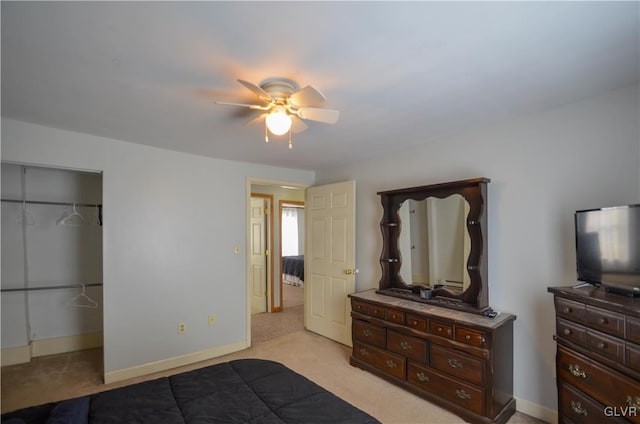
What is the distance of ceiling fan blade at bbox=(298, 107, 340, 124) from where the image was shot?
6.10 ft

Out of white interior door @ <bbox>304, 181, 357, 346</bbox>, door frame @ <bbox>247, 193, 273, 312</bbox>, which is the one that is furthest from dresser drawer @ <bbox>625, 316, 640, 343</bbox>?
door frame @ <bbox>247, 193, 273, 312</bbox>

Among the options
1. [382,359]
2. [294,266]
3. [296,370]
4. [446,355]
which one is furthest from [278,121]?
[294,266]

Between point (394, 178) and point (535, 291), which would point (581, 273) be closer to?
point (535, 291)

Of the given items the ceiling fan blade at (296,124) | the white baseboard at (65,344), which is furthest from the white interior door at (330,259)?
the white baseboard at (65,344)

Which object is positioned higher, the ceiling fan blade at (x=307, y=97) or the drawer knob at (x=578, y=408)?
the ceiling fan blade at (x=307, y=97)

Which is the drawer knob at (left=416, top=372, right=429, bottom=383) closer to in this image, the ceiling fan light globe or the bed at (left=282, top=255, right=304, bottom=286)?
the ceiling fan light globe

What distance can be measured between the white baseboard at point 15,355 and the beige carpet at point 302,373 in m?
0.09

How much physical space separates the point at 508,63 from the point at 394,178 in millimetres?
1931

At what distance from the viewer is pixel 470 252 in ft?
8.91

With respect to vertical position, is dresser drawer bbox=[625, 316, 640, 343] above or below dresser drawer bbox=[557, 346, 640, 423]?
above

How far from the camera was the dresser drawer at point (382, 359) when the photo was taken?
9.37ft

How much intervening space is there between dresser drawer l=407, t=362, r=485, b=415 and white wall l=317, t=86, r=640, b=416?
468 millimetres

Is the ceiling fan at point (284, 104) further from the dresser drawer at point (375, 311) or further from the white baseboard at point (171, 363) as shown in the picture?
the white baseboard at point (171, 363)

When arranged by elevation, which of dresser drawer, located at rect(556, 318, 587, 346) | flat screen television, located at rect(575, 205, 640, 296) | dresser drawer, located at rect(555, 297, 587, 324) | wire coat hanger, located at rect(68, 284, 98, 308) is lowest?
wire coat hanger, located at rect(68, 284, 98, 308)
